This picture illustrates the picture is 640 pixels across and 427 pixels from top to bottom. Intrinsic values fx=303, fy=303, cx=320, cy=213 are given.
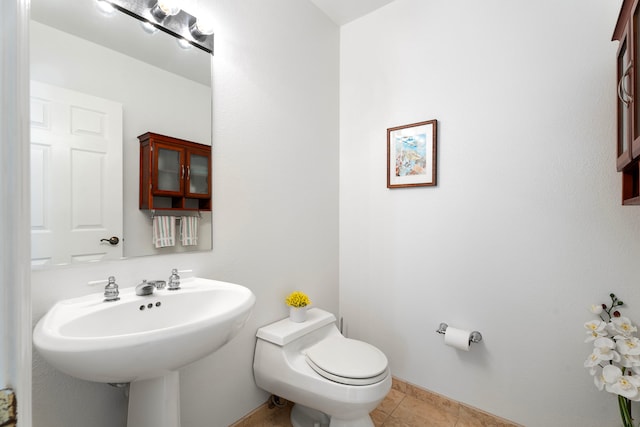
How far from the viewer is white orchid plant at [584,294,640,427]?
113cm

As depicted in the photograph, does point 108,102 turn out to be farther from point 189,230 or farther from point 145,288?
point 145,288

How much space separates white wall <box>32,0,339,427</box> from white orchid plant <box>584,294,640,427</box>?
1.40m

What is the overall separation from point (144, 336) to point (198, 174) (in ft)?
2.66

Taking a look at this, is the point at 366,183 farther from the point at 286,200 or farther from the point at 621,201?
the point at 621,201

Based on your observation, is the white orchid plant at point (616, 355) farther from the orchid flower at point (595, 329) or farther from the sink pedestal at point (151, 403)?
the sink pedestal at point (151, 403)

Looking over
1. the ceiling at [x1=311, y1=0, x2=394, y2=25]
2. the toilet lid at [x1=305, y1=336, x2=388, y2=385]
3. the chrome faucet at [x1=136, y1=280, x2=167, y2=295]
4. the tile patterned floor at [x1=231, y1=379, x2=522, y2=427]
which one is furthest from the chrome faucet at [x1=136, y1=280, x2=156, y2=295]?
the ceiling at [x1=311, y1=0, x2=394, y2=25]

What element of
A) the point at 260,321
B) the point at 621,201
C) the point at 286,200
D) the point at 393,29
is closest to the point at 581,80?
the point at 621,201

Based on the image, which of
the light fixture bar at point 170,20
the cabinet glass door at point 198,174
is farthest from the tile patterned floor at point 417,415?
the light fixture bar at point 170,20

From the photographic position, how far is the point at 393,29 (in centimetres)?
196

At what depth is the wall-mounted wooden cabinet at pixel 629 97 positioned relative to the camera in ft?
3.09

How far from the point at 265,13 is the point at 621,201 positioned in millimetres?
1970

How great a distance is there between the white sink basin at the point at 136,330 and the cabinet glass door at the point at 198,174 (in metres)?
0.42

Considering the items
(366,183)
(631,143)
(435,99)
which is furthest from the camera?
(366,183)

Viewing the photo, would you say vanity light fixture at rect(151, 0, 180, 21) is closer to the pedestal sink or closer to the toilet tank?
the pedestal sink
